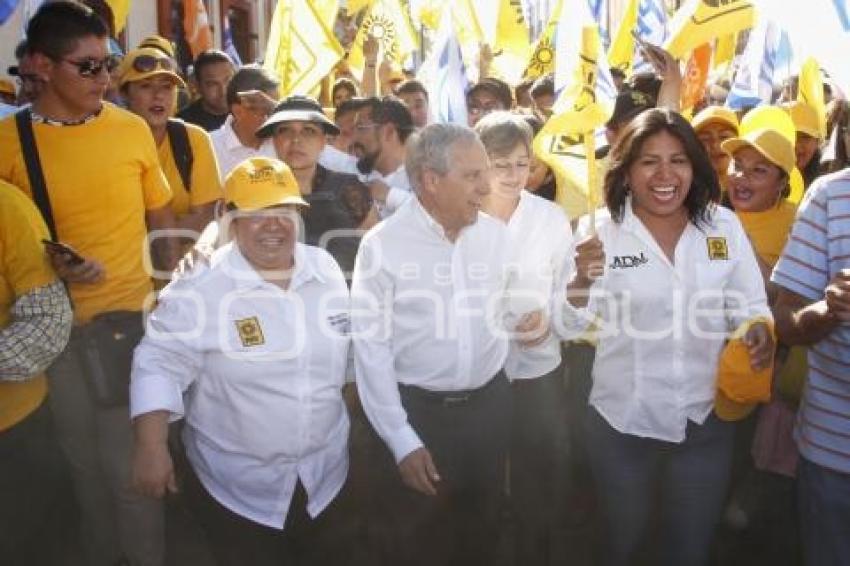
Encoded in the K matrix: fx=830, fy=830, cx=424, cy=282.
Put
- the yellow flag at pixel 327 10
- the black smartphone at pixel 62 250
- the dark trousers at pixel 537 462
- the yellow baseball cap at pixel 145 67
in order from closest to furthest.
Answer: the black smartphone at pixel 62 250 → the dark trousers at pixel 537 462 → the yellow baseball cap at pixel 145 67 → the yellow flag at pixel 327 10

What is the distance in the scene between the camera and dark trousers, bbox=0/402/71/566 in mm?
2664

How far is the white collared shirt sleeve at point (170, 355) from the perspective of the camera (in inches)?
104

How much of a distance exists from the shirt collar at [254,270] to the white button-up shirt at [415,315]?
21 centimetres

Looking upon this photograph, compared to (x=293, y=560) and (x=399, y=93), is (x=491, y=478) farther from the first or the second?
(x=399, y=93)

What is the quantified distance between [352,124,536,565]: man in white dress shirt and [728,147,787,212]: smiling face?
3.68ft

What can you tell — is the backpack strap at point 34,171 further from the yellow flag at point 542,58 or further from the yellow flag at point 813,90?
the yellow flag at point 542,58

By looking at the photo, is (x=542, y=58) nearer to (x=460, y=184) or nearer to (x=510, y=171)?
(x=510, y=171)

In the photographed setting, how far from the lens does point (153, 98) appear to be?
4.05 metres

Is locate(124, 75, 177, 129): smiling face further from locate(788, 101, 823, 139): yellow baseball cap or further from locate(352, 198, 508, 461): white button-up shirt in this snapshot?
locate(788, 101, 823, 139): yellow baseball cap

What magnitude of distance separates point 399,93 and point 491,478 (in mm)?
4017

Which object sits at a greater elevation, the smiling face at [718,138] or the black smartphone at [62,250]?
the smiling face at [718,138]

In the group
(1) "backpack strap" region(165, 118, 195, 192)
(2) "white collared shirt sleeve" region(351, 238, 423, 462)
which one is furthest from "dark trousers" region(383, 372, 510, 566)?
(1) "backpack strap" region(165, 118, 195, 192)

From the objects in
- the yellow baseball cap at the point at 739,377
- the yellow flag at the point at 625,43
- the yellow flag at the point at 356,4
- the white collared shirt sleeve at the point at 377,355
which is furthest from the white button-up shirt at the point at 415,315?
the yellow flag at the point at 356,4

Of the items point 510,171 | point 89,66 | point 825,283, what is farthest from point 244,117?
point 825,283
